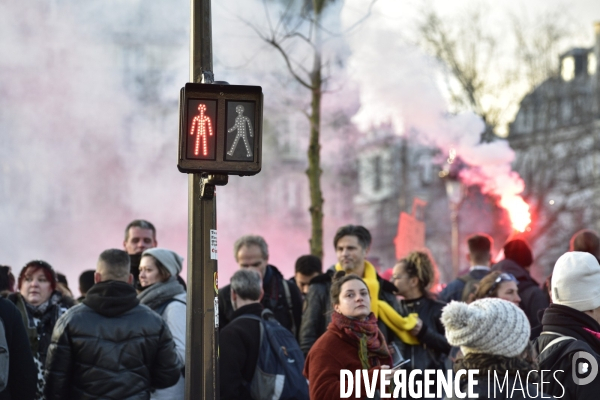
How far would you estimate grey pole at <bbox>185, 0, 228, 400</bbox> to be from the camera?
6.22m

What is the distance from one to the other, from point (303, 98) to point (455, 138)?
153 inches

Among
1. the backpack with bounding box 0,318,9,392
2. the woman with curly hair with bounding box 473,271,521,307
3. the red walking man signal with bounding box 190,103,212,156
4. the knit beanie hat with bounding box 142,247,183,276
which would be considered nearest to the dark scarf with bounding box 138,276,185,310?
the knit beanie hat with bounding box 142,247,183,276

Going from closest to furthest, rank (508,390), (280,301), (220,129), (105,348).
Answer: (508,390), (220,129), (105,348), (280,301)

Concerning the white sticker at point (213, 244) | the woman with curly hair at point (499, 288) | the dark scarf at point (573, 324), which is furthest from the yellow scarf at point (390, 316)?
the dark scarf at point (573, 324)

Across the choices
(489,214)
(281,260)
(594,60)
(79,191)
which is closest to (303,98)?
(79,191)

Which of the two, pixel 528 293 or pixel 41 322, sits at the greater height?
pixel 528 293

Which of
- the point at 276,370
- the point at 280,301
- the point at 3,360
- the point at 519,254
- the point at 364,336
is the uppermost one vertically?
the point at 519,254

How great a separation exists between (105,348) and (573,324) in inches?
111

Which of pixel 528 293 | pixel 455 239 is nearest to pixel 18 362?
pixel 528 293

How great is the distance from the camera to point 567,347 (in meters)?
5.11

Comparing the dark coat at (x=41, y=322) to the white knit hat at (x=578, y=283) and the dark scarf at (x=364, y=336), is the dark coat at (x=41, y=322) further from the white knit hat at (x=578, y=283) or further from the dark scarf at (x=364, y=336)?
the white knit hat at (x=578, y=283)

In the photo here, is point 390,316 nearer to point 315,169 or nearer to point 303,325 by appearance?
point 303,325

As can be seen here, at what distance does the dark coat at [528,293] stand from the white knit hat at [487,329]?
4029 millimetres

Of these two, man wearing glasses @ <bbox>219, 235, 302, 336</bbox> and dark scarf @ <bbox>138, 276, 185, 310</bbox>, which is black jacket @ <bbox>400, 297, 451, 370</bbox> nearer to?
man wearing glasses @ <bbox>219, 235, 302, 336</bbox>
